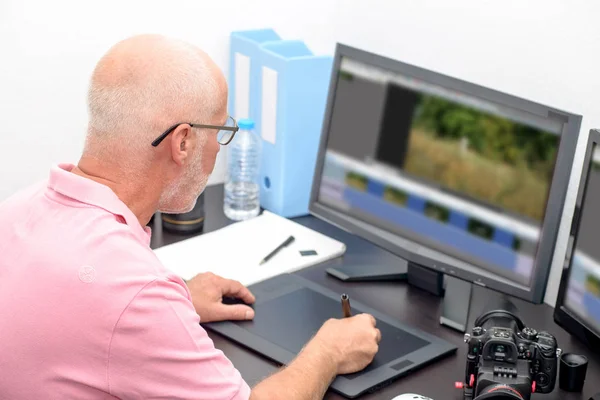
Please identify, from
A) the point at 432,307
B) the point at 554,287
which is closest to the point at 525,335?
the point at 432,307

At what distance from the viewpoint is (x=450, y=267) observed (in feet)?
6.51

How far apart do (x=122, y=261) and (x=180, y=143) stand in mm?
240

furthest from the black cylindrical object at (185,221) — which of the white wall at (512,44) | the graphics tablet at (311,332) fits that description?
the white wall at (512,44)

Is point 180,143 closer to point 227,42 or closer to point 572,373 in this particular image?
point 572,373

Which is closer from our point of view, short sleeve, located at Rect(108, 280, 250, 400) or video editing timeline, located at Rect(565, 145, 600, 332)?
short sleeve, located at Rect(108, 280, 250, 400)

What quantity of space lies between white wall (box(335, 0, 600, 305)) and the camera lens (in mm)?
589

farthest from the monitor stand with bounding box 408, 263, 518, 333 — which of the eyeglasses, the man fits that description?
the eyeglasses

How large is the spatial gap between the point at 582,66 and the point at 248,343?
913mm

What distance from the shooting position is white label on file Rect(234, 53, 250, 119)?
2494 mm

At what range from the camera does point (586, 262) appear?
179 cm

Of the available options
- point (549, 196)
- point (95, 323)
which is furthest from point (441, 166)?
point (95, 323)

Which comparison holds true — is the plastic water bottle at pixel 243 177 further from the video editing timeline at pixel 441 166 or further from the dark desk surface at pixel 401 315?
the video editing timeline at pixel 441 166

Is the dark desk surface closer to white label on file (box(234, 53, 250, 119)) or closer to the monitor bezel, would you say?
the monitor bezel

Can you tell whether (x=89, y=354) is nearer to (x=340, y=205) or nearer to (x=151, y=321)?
(x=151, y=321)
